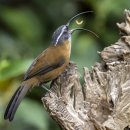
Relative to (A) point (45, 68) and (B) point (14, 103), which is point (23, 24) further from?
(B) point (14, 103)

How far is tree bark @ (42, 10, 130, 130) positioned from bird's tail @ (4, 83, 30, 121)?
502 mm

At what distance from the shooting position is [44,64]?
4793mm

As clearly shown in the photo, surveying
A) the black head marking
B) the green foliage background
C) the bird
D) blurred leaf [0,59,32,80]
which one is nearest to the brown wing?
the bird

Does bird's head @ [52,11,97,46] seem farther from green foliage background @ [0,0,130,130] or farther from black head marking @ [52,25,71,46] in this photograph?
green foliage background @ [0,0,130,130]

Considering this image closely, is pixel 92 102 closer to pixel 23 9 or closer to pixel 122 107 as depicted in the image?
pixel 122 107

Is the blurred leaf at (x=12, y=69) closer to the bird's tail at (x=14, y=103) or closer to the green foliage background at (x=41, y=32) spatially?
the green foliage background at (x=41, y=32)

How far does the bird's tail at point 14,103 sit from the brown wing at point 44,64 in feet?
0.31

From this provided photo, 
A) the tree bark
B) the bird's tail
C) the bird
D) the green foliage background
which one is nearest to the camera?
the tree bark

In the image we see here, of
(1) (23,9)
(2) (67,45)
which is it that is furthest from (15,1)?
(2) (67,45)

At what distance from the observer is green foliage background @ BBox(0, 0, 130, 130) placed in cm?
640

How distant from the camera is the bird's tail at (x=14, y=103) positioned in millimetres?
4520

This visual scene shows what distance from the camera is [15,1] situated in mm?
8547

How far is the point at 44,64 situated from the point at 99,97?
92cm

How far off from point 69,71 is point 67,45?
806mm
